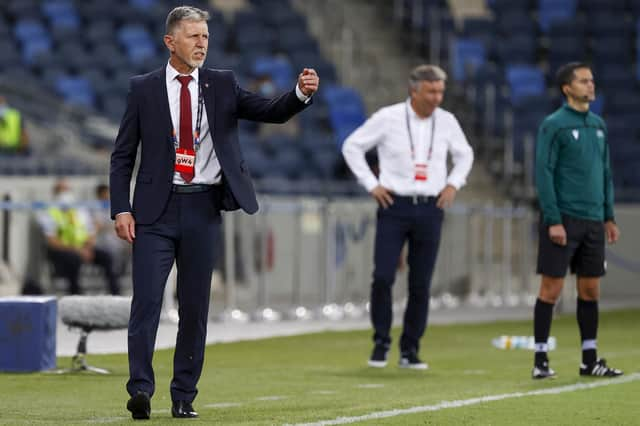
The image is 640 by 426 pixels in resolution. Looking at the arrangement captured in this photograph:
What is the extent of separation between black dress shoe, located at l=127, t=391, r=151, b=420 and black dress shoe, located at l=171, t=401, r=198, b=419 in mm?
185

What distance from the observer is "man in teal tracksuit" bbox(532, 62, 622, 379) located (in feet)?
31.5

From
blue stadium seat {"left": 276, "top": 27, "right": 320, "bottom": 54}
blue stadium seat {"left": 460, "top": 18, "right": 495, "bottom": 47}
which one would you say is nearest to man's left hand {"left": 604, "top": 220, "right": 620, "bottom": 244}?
blue stadium seat {"left": 460, "top": 18, "right": 495, "bottom": 47}

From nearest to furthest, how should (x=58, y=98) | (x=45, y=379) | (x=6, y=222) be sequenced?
(x=45, y=379) → (x=6, y=222) → (x=58, y=98)

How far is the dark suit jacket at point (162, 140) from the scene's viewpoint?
7.08 m

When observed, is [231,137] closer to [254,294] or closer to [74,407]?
[74,407]

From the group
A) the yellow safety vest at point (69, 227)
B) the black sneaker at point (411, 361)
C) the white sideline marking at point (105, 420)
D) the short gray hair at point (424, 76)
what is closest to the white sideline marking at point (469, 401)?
the white sideline marking at point (105, 420)

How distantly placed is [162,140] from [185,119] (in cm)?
15

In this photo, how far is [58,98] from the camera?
2467 cm

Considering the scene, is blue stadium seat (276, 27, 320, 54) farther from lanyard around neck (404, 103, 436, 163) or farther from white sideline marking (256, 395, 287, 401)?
white sideline marking (256, 395, 287, 401)

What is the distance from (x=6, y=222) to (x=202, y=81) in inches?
388

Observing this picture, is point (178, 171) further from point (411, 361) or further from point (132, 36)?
point (132, 36)

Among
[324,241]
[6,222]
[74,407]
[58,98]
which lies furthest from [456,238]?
[74,407]

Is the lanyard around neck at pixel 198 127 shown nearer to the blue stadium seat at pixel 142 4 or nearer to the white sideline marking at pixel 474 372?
the white sideline marking at pixel 474 372

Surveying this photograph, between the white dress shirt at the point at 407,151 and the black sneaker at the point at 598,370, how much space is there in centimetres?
163
